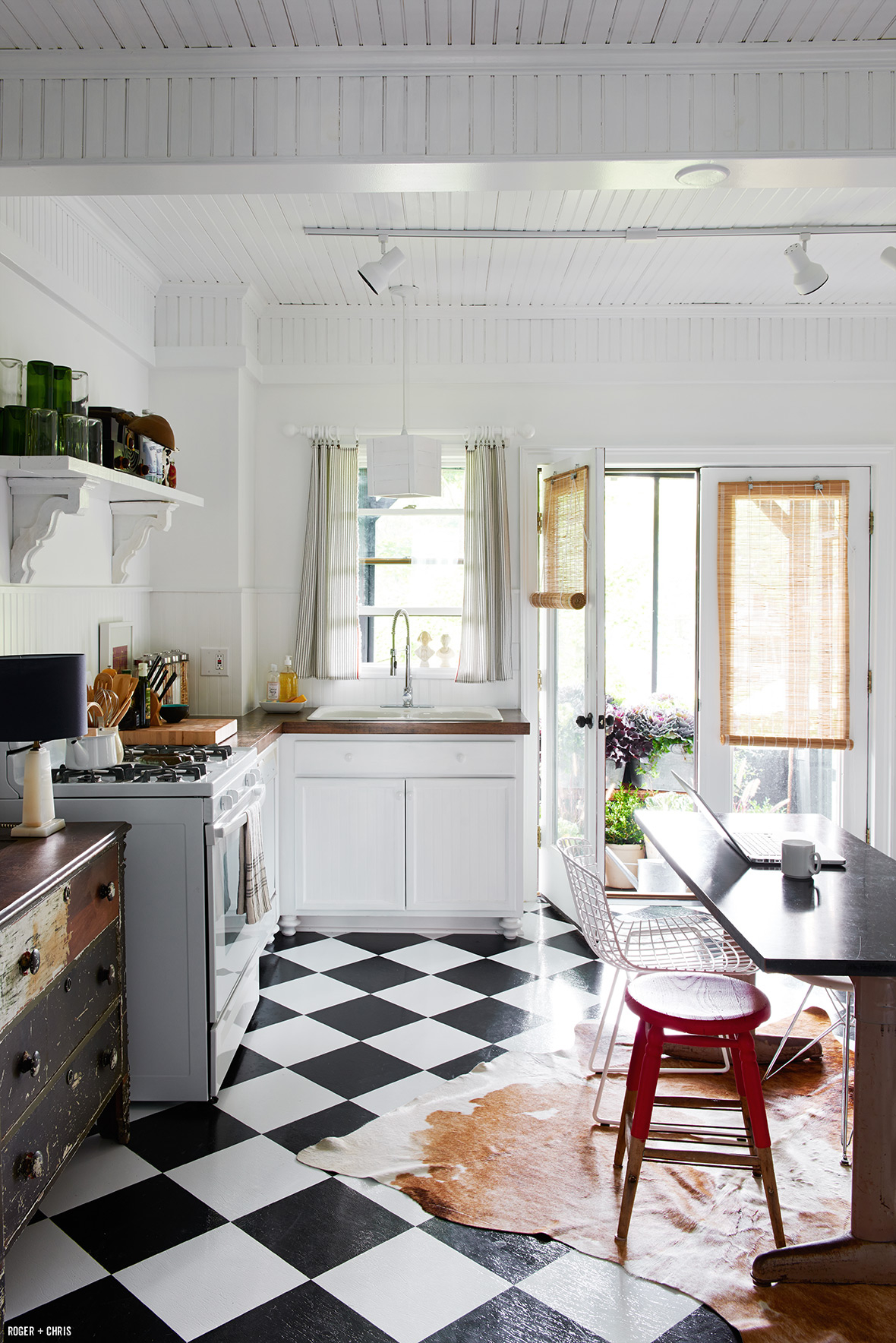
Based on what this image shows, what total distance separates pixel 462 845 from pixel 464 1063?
1.29m

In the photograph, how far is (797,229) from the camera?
3615 mm

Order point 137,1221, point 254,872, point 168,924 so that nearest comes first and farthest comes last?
point 137,1221 → point 168,924 → point 254,872

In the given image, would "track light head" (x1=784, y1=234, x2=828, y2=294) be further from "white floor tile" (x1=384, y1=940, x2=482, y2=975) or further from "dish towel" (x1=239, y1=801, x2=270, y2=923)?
"white floor tile" (x1=384, y1=940, x2=482, y2=975)

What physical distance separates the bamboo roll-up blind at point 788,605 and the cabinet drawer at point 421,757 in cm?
129

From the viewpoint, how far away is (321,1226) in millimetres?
2318

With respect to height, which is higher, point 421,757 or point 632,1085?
point 421,757

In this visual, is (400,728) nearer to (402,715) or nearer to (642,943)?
(402,715)

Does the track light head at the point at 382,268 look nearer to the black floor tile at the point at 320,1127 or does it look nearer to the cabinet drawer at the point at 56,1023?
the cabinet drawer at the point at 56,1023

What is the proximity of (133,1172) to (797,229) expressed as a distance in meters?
3.79

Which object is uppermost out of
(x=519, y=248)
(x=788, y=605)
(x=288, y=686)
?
(x=519, y=248)

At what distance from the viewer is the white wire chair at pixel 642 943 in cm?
271

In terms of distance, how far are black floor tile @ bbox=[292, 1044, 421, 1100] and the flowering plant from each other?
2954 millimetres

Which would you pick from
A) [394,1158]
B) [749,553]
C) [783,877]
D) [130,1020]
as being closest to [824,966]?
[783,877]

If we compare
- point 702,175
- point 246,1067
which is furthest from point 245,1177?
point 702,175
